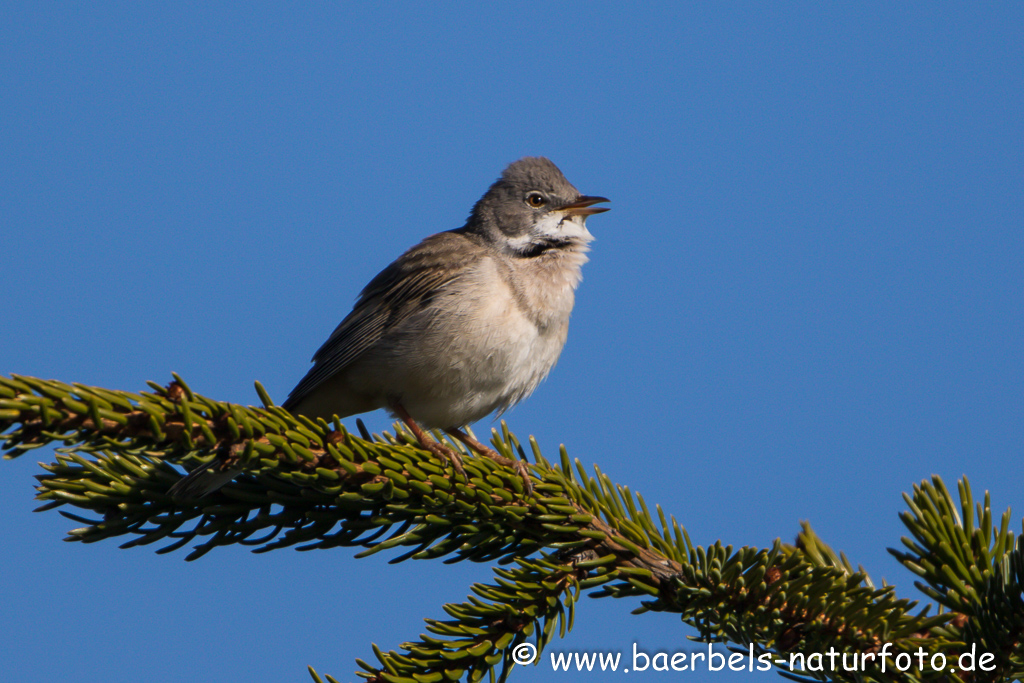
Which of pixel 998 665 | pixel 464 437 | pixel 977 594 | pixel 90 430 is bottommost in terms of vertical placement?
pixel 998 665

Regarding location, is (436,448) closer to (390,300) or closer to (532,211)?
(390,300)

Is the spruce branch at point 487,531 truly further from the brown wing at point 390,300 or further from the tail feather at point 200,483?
the brown wing at point 390,300

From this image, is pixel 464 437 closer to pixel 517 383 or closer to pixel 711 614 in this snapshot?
pixel 517 383

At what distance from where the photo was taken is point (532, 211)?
24.1ft

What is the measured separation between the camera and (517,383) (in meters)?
6.07

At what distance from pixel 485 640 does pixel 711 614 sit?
0.83 metres

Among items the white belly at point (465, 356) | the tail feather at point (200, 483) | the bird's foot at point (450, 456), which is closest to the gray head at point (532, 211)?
the white belly at point (465, 356)

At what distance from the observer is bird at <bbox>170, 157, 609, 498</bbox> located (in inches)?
231

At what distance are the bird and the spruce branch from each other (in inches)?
76.8

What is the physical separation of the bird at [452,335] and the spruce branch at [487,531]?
195cm

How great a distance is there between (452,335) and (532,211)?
6.41ft

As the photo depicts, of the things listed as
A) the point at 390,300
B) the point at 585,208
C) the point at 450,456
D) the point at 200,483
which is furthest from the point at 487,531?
the point at 585,208

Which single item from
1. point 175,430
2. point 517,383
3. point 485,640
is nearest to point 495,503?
point 485,640

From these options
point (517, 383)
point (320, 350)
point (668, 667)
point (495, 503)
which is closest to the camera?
point (668, 667)
